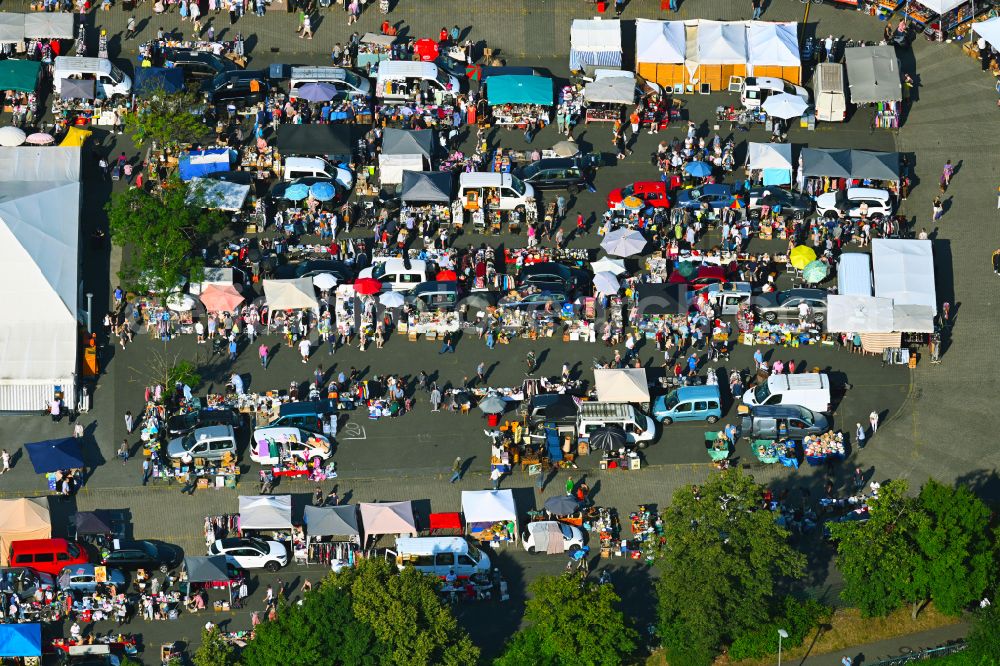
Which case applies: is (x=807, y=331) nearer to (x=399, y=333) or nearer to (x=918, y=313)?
(x=918, y=313)

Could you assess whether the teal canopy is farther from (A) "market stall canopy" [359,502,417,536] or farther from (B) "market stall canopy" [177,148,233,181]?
(A) "market stall canopy" [359,502,417,536]

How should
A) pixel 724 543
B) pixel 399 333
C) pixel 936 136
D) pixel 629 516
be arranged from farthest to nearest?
pixel 936 136, pixel 399 333, pixel 629 516, pixel 724 543

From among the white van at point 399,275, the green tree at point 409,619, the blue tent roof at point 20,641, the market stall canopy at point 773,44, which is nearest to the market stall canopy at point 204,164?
the white van at point 399,275

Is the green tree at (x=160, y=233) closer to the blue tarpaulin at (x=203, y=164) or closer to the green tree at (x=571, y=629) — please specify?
the blue tarpaulin at (x=203, y=164)

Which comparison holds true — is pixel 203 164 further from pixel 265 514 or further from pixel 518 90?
pixel 265 514

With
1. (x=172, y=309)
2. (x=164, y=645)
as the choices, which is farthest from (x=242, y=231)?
(x=164, y=645)

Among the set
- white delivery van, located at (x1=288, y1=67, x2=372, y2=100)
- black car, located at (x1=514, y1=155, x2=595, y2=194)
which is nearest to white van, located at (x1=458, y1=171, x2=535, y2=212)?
black car, located at (x1=514, y1=155, x2=595, y2=194)

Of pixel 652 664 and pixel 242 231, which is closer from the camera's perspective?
pixel 652 664
